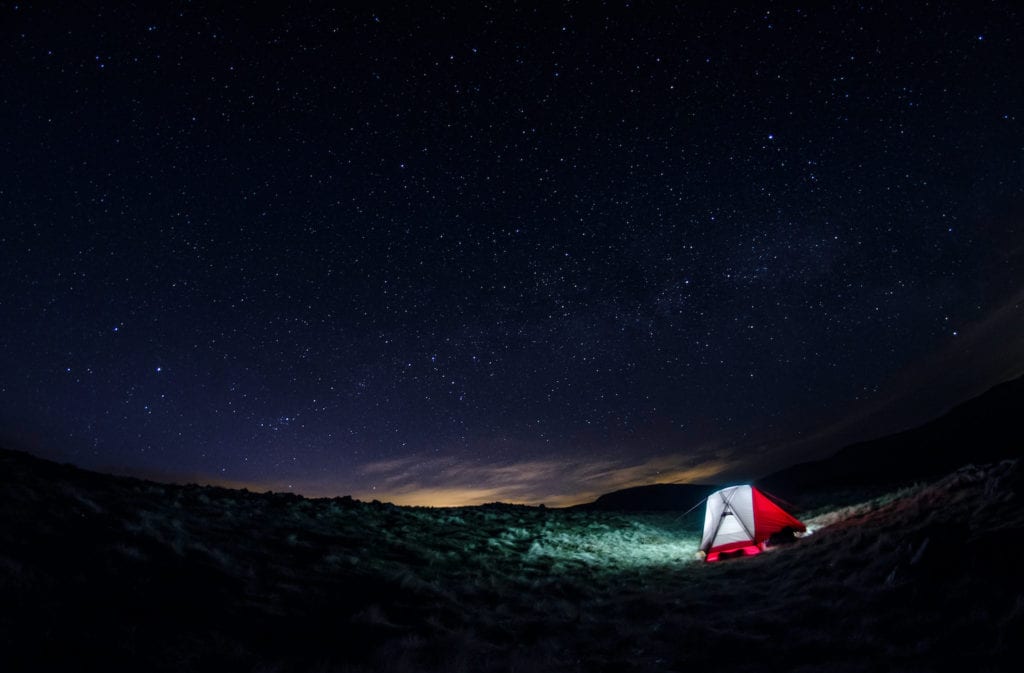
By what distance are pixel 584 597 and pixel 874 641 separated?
552 cm

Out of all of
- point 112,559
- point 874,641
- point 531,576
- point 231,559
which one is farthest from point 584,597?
point 112,559

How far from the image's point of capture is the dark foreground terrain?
4.67 meters

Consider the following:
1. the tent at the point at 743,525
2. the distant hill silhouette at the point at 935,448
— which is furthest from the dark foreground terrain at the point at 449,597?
the distant hill silhouette at the point at 935,448

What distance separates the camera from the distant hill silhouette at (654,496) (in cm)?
7219

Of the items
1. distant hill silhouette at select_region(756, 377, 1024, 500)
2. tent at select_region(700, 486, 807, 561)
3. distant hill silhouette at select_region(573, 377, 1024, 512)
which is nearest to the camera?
tent at select_region(700, 486, 807, 561)

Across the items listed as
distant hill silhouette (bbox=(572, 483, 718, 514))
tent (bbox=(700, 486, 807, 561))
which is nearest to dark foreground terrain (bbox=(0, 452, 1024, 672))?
tent (bbox=(700, 486, 807, 561))

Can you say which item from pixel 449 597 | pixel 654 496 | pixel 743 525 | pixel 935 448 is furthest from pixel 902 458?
pixel 449 597

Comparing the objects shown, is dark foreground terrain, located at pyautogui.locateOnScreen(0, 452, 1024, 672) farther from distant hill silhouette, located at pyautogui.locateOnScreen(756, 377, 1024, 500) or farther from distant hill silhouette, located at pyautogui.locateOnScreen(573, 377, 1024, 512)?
distant hill silhouette, located at pyautogui.locateOnScreen(756, 377, 1024, 500)

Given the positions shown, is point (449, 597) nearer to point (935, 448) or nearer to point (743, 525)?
point (743, 525)

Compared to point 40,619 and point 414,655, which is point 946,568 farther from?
point 40,619

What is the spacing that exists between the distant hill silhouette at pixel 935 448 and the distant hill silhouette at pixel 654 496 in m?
13.0

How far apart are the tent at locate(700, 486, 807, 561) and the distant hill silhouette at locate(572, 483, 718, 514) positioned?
195ft

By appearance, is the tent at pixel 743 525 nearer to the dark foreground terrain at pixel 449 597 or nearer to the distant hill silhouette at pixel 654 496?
the dark foreground terrain at pixel 449 597

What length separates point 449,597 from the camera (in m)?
8.31
